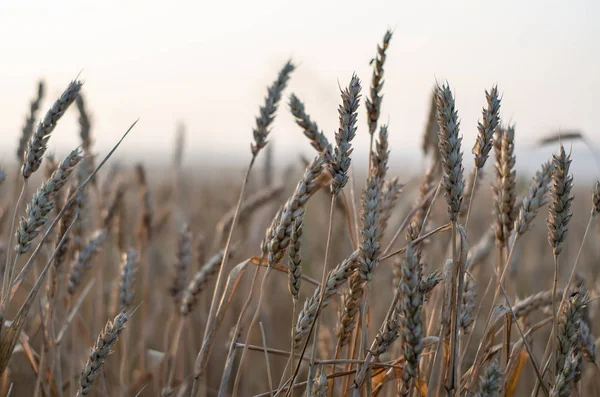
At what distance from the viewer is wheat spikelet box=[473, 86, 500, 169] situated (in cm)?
121

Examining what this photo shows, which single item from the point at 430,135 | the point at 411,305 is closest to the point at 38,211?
the point at 411,305

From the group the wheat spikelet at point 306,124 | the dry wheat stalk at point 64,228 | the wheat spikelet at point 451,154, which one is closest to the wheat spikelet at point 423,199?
the wheat spikelet at point 306,124

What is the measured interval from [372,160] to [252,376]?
2093 millimetres

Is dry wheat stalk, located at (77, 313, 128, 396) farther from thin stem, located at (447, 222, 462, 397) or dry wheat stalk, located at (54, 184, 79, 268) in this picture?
thin stem, located at (447, 222, 462, 397)

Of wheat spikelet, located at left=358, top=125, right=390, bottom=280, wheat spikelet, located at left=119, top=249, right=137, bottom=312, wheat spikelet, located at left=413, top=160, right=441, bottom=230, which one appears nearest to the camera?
wheat spikelet, located at left=358, top=125, right=390, bottom=280

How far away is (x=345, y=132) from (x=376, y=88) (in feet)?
0.92

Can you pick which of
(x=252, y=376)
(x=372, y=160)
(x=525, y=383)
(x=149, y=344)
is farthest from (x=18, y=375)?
(x=525, y=383)

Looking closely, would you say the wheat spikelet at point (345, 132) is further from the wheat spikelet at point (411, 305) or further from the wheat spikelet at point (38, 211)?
the wheat spikelet at point (38, 211)

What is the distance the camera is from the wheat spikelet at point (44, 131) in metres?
1.29

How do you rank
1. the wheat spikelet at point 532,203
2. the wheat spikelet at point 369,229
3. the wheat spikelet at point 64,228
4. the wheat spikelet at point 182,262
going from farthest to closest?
the wheat spikelet at point 182,262
the wheat spikelet at point 64,228
the wheat spikelet at point 532,203
the wheat spikelet at point 369,229

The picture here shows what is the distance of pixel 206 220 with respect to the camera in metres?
5.60

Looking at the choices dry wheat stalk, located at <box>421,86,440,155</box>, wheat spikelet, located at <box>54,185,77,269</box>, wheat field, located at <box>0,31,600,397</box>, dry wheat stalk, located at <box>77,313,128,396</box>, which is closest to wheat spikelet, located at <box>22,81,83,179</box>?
wheat field, located at <box>0,31,600,397</box>

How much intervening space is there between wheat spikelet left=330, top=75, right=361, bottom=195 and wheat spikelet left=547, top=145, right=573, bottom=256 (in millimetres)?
486

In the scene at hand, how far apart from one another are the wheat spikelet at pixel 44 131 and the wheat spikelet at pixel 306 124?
553 millimetres
